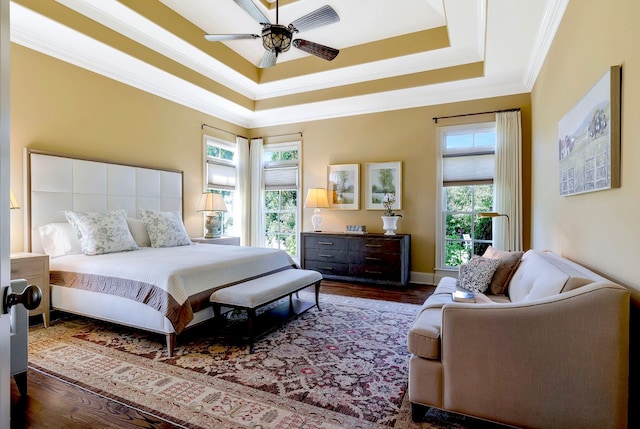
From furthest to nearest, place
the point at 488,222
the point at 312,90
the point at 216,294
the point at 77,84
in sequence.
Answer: the point at 312,90
the point at 488,222
the point at 77,84
the point at 216,294

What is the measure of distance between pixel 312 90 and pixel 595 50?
411cm

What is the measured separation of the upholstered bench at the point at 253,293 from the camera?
8.86 ft

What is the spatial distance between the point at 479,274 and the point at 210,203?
400cm

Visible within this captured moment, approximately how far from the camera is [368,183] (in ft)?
18.4

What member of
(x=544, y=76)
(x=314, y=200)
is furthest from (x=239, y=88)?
(x=544, y=76)

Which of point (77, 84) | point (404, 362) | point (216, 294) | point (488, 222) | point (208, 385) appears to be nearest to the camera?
point (208, 385)

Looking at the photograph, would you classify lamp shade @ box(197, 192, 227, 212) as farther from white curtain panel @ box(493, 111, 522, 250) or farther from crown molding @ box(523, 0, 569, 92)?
crown molding @ box(523, 0, 569, 92)

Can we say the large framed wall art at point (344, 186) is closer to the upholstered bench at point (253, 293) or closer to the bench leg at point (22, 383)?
the upholstered bench at point (253, 293)

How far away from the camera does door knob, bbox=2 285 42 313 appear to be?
716 millimetres

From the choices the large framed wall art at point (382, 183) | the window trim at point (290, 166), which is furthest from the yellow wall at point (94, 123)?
the large framed wall art at point (382, 183)

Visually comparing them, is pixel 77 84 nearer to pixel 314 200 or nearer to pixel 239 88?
pixel 239 88

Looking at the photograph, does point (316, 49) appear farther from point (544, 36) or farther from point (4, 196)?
point (4, 196)

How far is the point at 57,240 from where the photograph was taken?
3463 mm

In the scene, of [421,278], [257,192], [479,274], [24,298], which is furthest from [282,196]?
[24,298]
